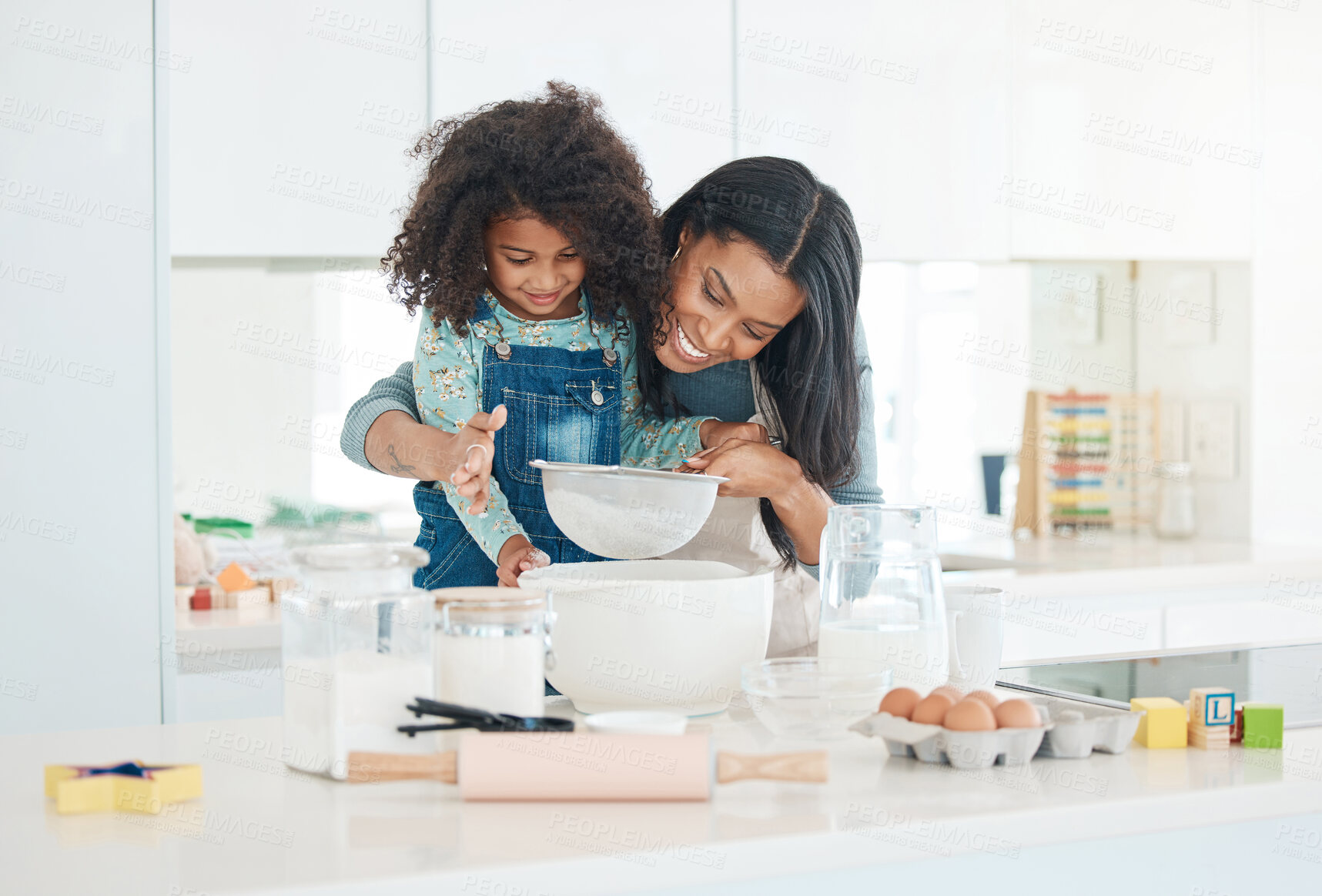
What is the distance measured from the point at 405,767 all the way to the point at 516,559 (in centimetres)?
44

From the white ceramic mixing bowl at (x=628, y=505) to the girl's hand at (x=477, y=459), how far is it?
0.05 metres

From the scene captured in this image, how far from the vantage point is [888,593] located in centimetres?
100

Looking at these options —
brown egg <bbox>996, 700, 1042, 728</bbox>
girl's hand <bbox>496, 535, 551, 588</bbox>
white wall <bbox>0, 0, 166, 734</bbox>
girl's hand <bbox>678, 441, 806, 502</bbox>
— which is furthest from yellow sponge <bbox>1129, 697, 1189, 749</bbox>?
white wall <bbox>0, 0, 166, 734</bbox>

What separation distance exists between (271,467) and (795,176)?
1.80 m

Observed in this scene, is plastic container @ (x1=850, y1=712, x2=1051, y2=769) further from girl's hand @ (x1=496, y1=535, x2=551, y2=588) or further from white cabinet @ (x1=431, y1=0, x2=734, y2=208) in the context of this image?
white cabinet @ (x1=431, y1=0, x2=734, y2=208)

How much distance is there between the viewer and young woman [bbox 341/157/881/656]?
1.27 metres

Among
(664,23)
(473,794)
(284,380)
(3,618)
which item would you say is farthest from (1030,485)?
(473,794)

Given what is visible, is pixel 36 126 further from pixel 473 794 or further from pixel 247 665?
pixel 473 794

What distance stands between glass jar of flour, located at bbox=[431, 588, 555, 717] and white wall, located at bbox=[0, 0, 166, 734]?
1113 millimetres

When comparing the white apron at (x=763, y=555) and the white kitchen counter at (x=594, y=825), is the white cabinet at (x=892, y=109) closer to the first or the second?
the white apron at (x=763, y=555)

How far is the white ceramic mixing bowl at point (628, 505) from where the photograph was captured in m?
1.04

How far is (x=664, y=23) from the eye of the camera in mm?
2441

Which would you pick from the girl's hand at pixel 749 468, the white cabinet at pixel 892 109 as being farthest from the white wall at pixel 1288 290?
the girl's hand at pixel 749 468

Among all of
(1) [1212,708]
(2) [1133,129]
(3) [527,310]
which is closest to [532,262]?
(3) [527,310]
